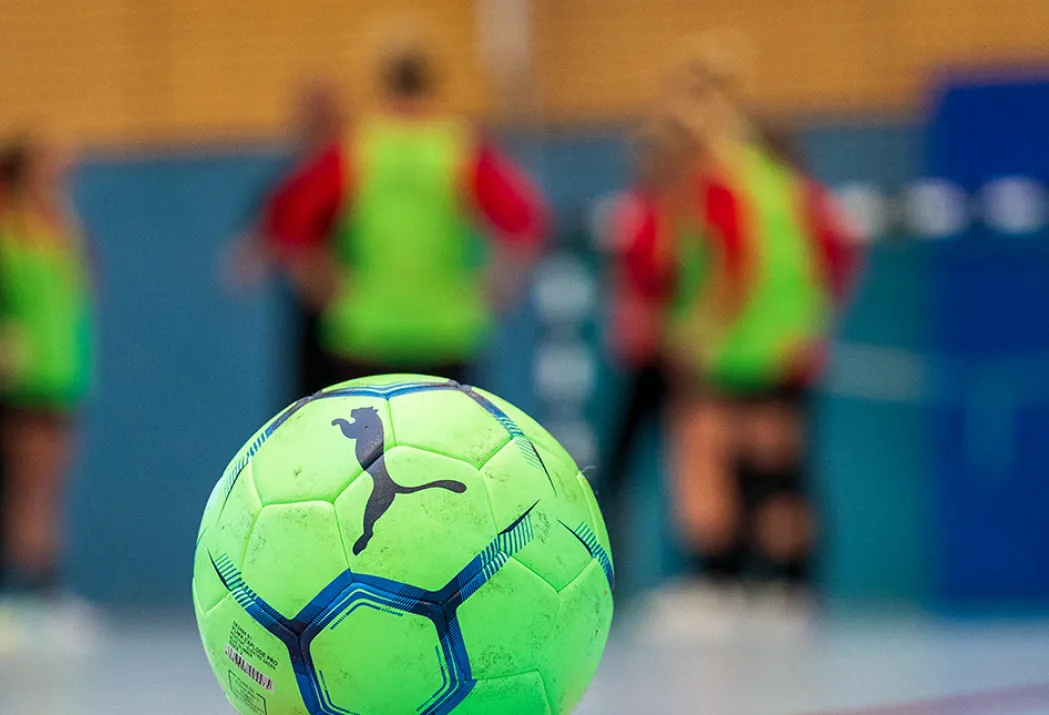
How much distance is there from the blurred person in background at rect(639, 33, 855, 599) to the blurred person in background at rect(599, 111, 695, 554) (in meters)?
0.05

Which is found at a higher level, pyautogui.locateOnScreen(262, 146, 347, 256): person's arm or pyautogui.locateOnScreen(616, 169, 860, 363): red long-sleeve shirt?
pyautogui.locateOnScreen(262, 146, 347, 256): person's arm

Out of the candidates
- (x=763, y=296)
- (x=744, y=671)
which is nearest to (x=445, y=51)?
(x=763, y=296)

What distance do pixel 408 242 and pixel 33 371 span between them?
80.3 inches

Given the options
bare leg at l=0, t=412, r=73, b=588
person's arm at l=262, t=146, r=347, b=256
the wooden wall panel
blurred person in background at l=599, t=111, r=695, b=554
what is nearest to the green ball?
person's arm at l=262, t=146, r=347, b=256

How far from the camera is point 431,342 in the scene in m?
6.37

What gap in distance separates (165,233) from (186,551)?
1.83 metres

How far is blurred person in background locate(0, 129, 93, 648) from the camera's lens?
716cm

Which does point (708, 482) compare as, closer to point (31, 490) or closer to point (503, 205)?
point (503, 205)

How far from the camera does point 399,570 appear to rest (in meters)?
2.26

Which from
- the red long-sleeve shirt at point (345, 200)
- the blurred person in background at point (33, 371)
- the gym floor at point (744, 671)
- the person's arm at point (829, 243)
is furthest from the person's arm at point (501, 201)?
the blurred person in background at point (33, 371)

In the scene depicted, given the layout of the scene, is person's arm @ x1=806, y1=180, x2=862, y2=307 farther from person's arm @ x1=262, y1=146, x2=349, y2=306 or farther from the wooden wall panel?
person's arm @ x1=262, y1=146, x2=349, y2=306

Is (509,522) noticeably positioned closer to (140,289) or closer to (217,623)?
(217,623)

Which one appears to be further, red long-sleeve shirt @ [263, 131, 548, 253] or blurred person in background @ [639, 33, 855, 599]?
blurred person in background @ [639, 33, 855, 599]

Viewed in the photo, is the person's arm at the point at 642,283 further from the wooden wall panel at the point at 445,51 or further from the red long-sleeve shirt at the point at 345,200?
the wooden wall panel at the point at 445,51
